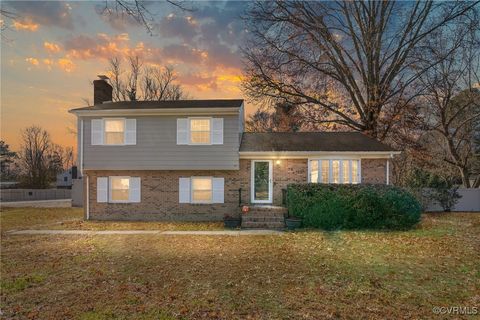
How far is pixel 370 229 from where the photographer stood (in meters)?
12.3

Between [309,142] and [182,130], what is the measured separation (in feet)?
22.0

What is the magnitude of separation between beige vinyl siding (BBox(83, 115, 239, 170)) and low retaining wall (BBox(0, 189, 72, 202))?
24.5m

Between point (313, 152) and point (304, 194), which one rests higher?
point (313, 152)

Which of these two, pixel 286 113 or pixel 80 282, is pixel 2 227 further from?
pixel 286 113

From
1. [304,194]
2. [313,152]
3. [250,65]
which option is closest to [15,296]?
[304,194]

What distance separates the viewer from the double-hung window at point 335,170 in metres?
15.2

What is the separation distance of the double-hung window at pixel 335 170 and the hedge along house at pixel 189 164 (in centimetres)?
5

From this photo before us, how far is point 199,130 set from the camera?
1503 centimetres

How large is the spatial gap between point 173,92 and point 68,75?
24.1 metres

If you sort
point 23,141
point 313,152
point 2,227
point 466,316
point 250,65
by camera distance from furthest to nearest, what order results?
point 23,141, point 250,65, point 313,152, point 2,227, point 466,316

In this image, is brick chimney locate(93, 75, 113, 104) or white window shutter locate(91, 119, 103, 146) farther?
brick chimney locate(93, 75, 113, 104)

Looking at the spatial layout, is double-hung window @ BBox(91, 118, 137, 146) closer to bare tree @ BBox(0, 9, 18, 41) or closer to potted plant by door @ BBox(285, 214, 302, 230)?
potted plant by door @ BBox(285, 214, 302, 230)

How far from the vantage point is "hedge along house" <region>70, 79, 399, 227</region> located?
14898mm

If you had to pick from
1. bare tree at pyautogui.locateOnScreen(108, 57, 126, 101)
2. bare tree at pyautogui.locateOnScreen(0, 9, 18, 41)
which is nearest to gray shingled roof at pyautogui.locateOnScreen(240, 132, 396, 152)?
bare tree at pyautogui.locateOnScreen(0, 9, 18, 41)
